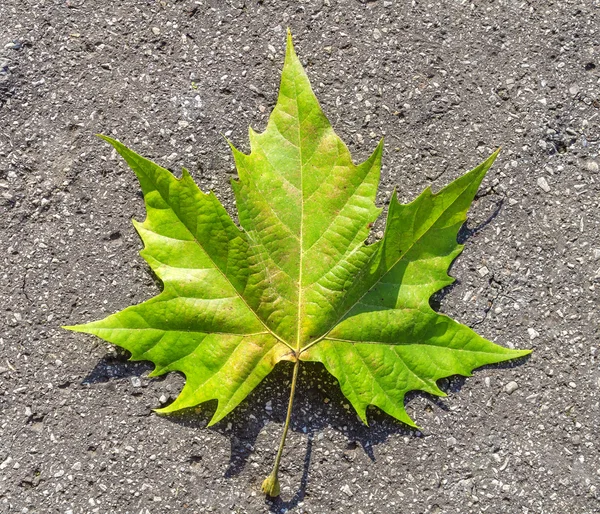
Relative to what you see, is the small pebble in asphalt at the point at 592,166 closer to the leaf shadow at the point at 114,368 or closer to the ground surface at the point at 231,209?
the ground surface at the point at 231,209

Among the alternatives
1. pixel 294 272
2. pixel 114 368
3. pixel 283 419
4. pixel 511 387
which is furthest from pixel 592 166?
pixel 114 368

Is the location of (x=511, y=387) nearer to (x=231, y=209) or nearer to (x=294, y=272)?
(x=294, y=272)

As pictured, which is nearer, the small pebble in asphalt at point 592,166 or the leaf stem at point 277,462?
the leaf stem at point 277,462

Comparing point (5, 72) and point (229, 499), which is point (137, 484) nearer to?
point (229, 499)

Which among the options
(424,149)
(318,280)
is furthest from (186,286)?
(424,149)

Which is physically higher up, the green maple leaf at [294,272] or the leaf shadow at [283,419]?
the green maple leaf at [294,272]

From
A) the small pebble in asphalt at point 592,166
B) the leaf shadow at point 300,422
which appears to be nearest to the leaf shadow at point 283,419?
the leaf shadow at point 300,422

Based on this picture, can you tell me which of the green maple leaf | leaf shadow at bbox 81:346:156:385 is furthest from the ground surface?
the green maple leaf

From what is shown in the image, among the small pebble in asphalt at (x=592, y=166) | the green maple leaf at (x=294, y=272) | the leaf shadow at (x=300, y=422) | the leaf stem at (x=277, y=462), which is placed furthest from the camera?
the small pebble in asphalt at (x=592, y=166)

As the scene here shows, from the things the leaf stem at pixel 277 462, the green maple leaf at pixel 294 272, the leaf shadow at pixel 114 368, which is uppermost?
the green maple leaf at pixel 294 272
